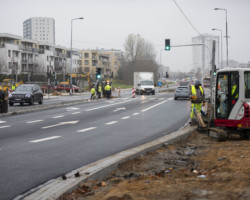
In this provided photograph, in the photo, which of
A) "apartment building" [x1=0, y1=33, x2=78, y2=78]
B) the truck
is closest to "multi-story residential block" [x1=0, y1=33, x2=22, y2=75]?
"apartment building" [x1=0, y1=33, x2=78, y2=78]

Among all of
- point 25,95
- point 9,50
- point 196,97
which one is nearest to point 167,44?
point 25,95

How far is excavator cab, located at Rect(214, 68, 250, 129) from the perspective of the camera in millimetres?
13016

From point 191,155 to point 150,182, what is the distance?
346cm

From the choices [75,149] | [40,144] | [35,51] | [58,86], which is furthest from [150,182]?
[35,51]

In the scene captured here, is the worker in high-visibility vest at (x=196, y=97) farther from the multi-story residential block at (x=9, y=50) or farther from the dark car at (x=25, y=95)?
the multi-story residential block at (x=9, y=50)

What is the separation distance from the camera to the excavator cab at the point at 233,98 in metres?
13.0

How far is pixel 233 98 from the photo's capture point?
1328cm

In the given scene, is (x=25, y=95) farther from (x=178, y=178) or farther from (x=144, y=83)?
(x=144, y=83)

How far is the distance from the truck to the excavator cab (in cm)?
4864

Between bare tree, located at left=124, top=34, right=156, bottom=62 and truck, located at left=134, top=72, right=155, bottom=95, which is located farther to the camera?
bare tree, located at left=124, top=34, right=156, bottom=62

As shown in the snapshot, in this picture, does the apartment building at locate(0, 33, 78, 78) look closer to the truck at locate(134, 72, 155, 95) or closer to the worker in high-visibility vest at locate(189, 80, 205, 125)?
the truck at locate(134, 72, 155, 95)

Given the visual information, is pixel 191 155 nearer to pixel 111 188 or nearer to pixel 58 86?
pixel 111 188


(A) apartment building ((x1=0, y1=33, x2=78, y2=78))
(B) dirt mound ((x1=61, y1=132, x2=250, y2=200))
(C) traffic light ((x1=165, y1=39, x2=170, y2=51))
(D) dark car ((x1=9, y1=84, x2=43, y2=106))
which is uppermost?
(A) apartment building ((x1=0, y1=33, x2=78, y2=78))

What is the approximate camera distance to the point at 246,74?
1312 cm
